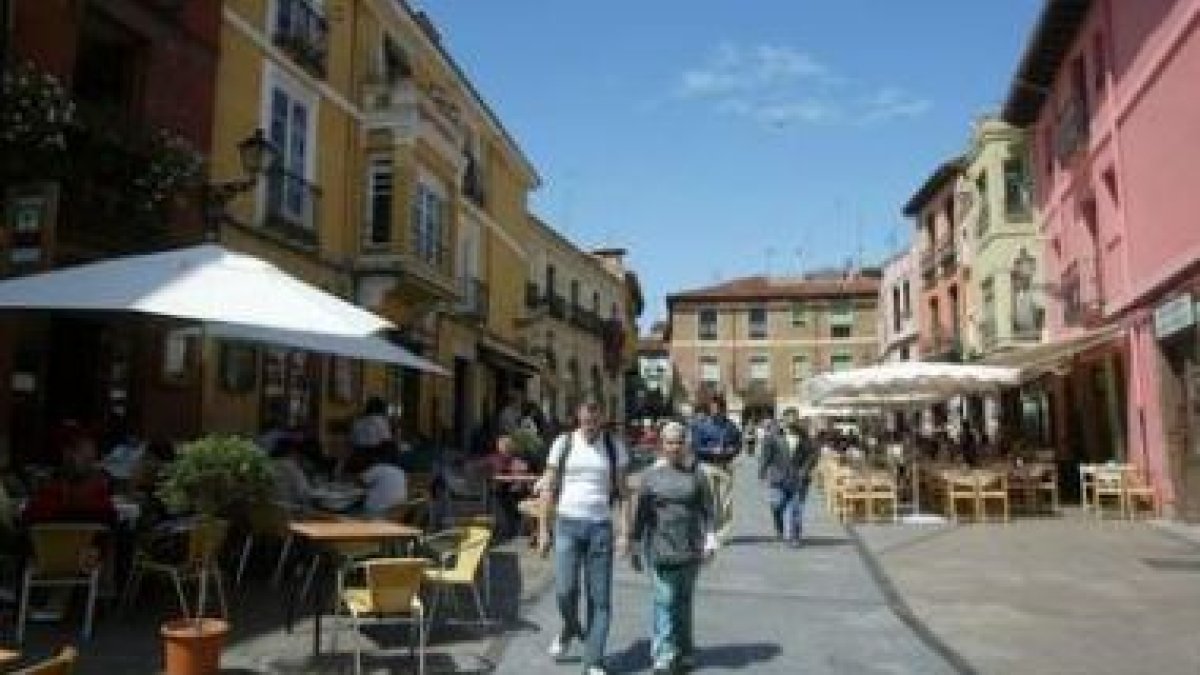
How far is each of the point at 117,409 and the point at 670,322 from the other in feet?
203

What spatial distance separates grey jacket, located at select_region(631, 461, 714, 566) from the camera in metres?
8.07

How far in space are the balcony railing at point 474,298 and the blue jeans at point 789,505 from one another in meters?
14.2

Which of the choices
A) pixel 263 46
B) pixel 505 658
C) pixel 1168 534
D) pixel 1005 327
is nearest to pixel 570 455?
pixel 505 658

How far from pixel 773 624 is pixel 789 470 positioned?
5.52 m

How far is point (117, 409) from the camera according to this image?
52.3 feet

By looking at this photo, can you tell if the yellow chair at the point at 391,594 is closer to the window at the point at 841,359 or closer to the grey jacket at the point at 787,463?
the grey jacket at the point at 787,463

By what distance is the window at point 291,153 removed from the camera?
2050 cm

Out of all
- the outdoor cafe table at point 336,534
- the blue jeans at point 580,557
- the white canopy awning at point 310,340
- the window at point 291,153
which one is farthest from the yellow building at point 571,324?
the blue jeans at point 580,557

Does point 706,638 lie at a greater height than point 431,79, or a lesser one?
lesser

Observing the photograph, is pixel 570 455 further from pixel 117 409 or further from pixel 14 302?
pixel 117 409

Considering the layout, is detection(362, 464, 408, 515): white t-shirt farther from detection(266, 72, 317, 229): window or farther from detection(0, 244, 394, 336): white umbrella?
detection(266, 72, 317, 229): window

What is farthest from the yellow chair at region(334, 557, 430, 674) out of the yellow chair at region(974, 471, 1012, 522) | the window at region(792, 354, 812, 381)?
the window at region(792, 354, 812, 381)

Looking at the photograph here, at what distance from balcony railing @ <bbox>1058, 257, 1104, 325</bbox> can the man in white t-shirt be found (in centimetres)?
1621

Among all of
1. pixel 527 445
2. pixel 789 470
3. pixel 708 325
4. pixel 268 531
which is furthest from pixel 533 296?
pixel 708 325
